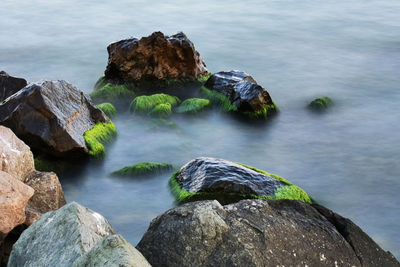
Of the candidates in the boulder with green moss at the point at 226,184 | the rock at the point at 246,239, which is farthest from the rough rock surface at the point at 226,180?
the rock at the point at 246,239

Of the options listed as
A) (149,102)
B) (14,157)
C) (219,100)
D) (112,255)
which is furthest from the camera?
(219,100)

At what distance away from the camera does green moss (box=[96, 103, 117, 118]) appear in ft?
37.7

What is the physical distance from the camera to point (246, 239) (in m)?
5.13

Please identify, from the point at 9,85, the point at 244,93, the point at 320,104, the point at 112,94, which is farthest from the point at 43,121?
the point at 320,104

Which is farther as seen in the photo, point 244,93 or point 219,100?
point 219,100

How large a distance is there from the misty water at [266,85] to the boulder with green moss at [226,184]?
36 centimetres

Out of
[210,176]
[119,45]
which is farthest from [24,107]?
[119,45]

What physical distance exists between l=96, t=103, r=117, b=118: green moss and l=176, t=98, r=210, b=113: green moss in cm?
114

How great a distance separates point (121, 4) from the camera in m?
21.4

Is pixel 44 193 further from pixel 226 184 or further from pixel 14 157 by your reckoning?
pixel 226 184

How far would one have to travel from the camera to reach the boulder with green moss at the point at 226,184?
26.0 ft

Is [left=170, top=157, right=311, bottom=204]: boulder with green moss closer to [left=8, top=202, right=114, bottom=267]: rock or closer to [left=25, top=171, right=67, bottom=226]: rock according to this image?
[left=25, top=171, right=67, bottom=226]: rock

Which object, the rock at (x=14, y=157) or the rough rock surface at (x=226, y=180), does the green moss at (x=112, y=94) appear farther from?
the rock at (x=14, y=157)

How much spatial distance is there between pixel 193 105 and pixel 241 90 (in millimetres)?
927
